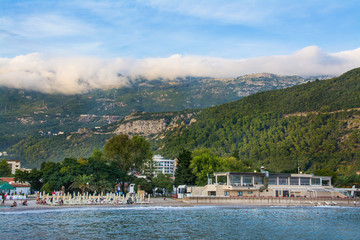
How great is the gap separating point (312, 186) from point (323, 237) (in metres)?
44.3

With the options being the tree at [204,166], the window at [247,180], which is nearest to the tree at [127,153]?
the tree at [204,166]

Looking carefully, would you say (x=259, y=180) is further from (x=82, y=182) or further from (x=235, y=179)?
(x=82, y=182)

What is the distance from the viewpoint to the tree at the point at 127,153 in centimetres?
9300

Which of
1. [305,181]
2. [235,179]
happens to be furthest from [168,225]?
[305,181]

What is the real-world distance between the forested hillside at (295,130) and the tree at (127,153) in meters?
43.2

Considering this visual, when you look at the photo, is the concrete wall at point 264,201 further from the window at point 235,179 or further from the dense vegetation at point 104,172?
the dense vegetation at point 104,172

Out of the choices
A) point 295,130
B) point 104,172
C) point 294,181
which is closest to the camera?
point 104,172

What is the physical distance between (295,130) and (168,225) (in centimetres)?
12158

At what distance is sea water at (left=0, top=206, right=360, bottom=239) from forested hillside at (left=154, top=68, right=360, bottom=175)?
71.5 m

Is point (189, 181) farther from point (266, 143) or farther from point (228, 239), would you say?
point (266, 143)

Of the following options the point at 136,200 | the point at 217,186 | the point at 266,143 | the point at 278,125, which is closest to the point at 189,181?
the point at 217,186

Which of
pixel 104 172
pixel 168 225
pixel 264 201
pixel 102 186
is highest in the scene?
pixel 104 172

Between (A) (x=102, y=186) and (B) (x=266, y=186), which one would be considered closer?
(A) (x=102, y=186)

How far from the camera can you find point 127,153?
93.2 meters
